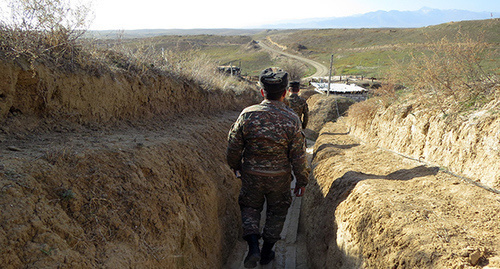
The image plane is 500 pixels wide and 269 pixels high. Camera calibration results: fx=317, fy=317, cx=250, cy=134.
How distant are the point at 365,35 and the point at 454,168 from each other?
8378 centimetres

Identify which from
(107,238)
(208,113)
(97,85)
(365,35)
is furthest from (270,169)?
(365,35)

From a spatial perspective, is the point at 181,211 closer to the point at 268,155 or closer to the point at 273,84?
the point at 268,155

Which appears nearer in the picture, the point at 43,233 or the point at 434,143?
the point at 43,233

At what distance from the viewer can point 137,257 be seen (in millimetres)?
2861

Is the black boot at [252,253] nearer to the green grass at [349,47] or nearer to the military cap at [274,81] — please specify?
the military cap at [274,81]

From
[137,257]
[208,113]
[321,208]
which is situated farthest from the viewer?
[208,113]

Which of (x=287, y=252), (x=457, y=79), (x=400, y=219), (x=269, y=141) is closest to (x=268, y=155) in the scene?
(x=269, y=141)

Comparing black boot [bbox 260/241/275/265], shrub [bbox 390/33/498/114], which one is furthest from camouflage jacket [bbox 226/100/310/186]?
shrub [bbox 390/33/498/114]

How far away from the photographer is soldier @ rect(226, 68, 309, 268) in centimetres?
388

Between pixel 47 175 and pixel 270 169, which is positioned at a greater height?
pixel 47 175

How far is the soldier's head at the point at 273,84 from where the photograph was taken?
3.94 m

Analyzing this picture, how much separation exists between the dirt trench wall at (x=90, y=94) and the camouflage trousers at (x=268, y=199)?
2287mm

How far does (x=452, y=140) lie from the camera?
430 cm

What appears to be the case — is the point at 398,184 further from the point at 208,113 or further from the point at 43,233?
the point at 208,113
